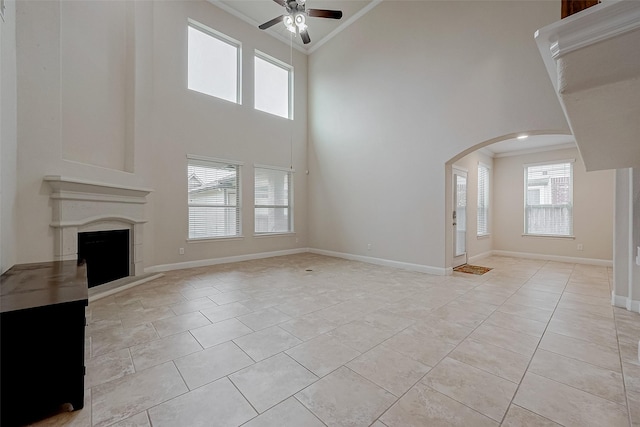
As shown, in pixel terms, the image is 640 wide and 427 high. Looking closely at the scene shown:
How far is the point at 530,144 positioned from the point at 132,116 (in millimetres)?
8288

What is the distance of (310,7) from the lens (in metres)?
5.54

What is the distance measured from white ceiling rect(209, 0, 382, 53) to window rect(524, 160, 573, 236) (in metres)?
5.63

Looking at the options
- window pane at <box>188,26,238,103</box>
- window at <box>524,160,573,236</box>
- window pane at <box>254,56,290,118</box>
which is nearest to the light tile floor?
window at <box>524,160,573,236</box>

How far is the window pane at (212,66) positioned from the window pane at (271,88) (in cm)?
58

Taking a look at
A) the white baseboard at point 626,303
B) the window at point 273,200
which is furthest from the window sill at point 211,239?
the white baseboard at point 626,303

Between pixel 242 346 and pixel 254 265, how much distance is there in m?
3.30

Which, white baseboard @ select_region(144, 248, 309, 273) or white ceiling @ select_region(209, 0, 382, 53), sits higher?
white ceiling @ select_region(209, 0, 382, 53)

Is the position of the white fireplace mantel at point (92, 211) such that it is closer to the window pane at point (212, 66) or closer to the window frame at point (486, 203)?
the window pane at point (212, 66)

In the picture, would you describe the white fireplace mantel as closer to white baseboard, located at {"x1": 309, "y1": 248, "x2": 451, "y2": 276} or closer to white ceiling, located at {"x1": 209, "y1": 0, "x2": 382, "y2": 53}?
white baseboard, located at {"x1": 309, "y1": 248, "x2": 451, "y2": 276}

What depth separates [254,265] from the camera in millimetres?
5297

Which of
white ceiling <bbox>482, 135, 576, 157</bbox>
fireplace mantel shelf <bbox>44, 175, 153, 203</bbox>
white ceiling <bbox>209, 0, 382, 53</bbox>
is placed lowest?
fireplace mantel shelf <bbox>44, 175, 153, 203</bbox>

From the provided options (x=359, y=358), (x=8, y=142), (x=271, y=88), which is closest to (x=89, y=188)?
(x=8, y=142)

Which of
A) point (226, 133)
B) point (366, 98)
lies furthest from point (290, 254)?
point (366, 98)

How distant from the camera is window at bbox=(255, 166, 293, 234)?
6.14 m
